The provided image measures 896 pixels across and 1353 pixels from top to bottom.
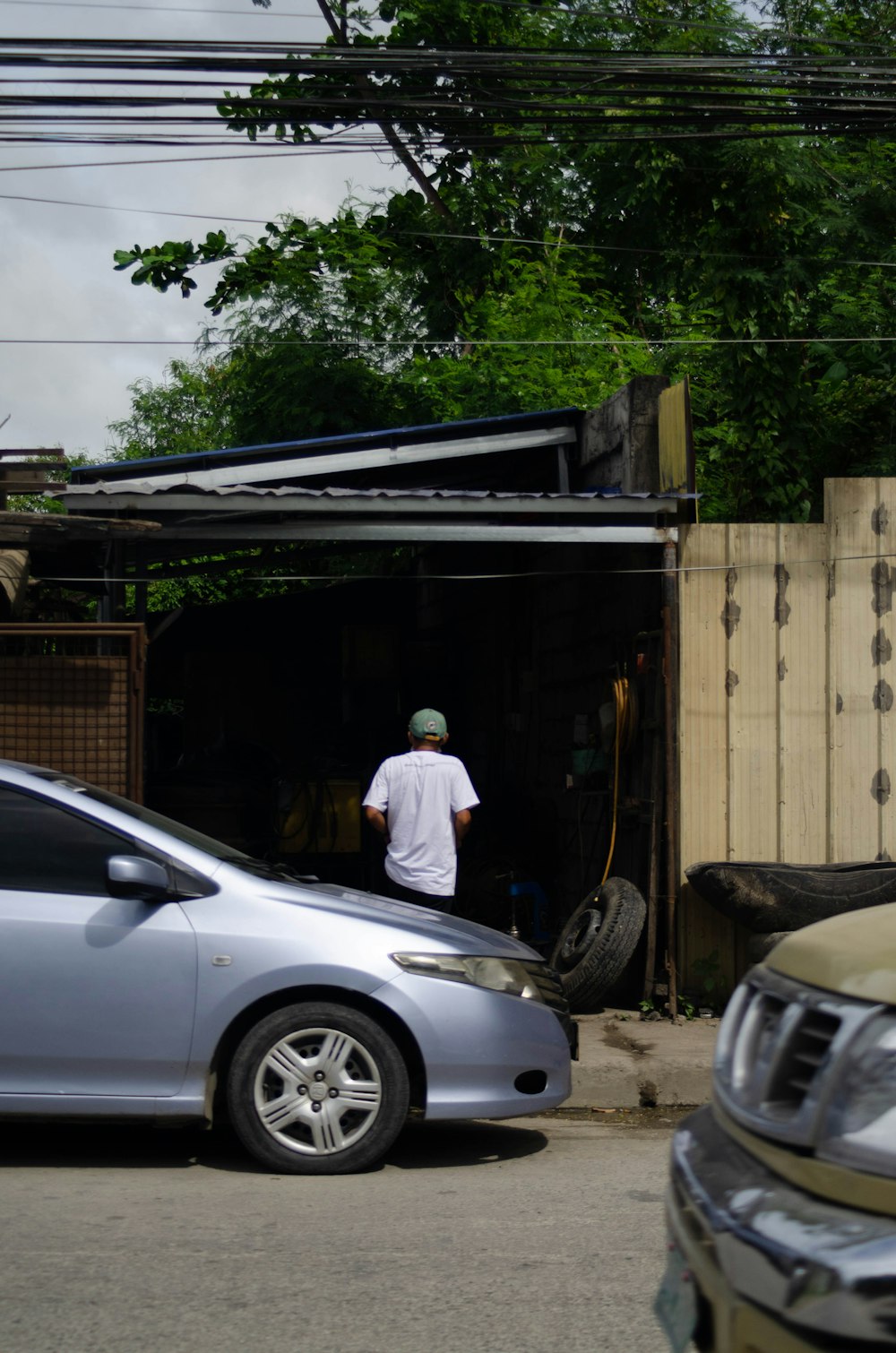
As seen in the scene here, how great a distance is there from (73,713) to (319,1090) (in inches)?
151

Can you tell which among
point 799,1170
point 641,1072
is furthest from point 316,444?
point 799,1170

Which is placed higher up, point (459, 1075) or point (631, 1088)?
point (459, 1075)

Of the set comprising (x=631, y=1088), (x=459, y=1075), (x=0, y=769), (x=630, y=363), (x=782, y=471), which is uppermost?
(x=630, y=363)

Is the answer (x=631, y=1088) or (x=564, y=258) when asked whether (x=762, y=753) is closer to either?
(x=631, y=1088)

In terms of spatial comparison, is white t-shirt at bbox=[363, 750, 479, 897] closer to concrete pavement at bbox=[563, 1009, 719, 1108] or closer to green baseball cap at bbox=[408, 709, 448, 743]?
green baseball cap at bbox=[408, 709, 448, 743]

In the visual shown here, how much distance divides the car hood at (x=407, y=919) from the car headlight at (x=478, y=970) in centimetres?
4

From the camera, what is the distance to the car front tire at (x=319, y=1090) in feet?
18.4

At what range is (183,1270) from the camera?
14.4 feet

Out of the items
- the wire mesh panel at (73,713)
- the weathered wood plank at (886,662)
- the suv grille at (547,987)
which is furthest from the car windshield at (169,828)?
the weathered wood plank at (886,662)

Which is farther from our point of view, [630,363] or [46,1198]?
[630,363]

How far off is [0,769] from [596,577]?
623 centimetres

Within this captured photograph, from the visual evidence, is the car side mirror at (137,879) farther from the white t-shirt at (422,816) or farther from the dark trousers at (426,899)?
the dark trousers at (426,899)

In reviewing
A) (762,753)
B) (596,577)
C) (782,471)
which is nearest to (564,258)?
(782,471)

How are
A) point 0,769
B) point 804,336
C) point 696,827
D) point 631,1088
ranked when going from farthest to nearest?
point 804,336
point 696,827
point 631,1088
point 0,769
